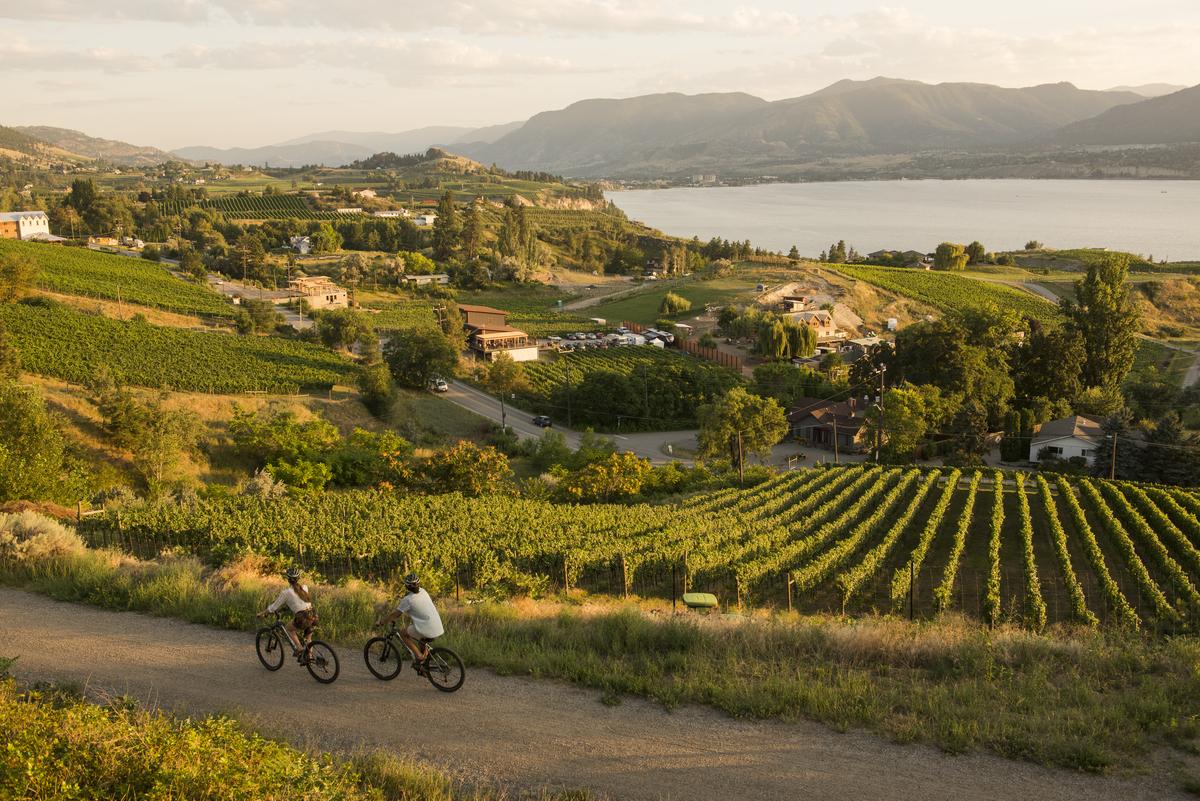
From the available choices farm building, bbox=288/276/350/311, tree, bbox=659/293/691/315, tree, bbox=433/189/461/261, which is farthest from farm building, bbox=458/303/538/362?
tree, bbox=433/189/461/261

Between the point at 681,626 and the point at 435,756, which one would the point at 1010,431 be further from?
the point at 435,756

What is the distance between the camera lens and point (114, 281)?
186 ft

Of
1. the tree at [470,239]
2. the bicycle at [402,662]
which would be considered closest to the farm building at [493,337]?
the tree at [470,239]

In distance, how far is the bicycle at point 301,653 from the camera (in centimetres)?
809

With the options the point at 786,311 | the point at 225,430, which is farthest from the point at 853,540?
the point at 786,311

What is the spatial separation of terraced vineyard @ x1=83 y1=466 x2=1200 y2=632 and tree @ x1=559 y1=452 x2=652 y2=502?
6.01 ft

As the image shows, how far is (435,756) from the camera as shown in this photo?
22.5 feet

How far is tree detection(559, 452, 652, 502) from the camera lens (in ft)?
92.1

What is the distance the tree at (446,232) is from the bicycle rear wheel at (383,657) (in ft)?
313

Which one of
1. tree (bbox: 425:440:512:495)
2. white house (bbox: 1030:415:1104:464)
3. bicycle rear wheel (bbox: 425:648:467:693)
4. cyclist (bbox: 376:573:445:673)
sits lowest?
white house (bbox: 1030:415:1104:464)

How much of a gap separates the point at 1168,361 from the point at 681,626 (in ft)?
220

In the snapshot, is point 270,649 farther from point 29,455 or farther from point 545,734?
point 29,455

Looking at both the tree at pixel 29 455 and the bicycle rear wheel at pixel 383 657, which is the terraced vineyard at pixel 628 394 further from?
the bicycle rear wheel at pixel 383 657

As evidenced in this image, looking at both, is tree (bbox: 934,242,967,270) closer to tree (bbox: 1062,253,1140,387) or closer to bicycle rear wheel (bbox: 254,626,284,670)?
tree (bbox: 1062,253,1140,387)
